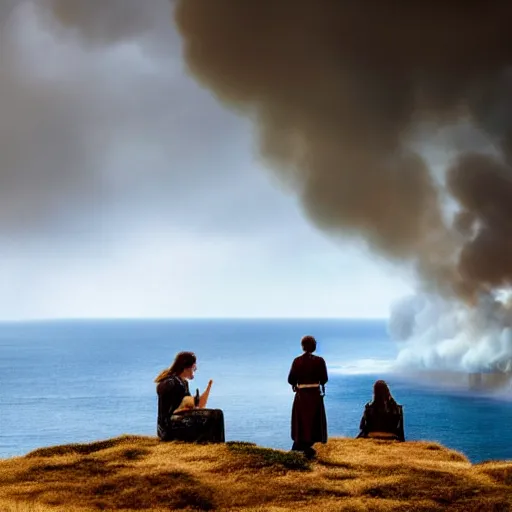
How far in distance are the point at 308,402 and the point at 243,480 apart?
4352 millimetres

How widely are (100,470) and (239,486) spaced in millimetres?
3956

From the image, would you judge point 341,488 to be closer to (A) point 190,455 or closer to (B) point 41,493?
(A) point 190,455

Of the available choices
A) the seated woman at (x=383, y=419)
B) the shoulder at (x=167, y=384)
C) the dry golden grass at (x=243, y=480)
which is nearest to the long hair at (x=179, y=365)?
the shoulder at (x=167, y=384)

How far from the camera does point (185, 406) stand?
20844mm

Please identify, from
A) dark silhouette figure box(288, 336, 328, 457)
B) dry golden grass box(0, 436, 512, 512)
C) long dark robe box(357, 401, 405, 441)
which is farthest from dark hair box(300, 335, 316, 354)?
long dark robe box(357, 401, 405, 441)

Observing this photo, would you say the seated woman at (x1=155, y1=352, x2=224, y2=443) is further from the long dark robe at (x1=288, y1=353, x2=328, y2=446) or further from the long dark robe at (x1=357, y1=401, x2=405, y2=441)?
the long dark robe at (x1=357, y1=401, x2=405, y2=441)

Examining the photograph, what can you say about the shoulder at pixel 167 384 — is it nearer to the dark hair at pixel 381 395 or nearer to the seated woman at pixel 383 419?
the dark hair at pixel 381 395

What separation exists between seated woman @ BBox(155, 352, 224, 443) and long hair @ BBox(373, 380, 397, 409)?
5212mm

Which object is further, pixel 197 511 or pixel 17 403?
pixel 17 403

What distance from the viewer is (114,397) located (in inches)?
7047

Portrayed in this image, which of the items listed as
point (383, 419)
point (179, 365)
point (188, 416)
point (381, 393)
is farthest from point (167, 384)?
point (383, 419)

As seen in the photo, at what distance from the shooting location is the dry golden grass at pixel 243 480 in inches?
622

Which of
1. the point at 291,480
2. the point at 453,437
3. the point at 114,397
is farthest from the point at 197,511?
the point at 114,397

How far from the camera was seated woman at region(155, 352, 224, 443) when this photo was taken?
20.8 m
